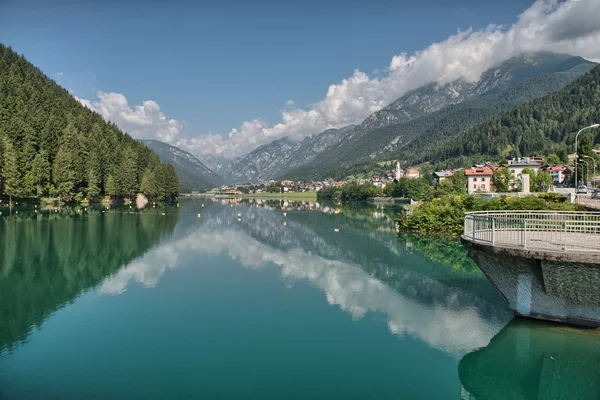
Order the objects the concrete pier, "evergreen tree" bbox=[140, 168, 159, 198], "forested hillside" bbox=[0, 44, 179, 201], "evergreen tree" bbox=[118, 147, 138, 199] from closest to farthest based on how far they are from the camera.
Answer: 1. the concrete pier
2. "forested hillside" bbox=[0, 44, 179, 201]
3. "evergreen tree" bbox=[118, 147, 138, 199]
4. "evergreen tree" bbox=[140, 168, 159, 198]

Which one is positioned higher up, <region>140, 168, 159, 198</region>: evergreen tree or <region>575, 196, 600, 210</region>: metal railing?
<region>140, 168, 159, 198</region>: evergreen tree

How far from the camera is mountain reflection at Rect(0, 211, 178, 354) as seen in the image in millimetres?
20027

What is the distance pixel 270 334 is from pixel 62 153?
89.7 meters

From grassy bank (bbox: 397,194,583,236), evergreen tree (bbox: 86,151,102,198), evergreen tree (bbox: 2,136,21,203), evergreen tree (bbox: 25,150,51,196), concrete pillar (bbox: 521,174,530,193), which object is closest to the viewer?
grassy bank (bbox: 397,194,583,236)

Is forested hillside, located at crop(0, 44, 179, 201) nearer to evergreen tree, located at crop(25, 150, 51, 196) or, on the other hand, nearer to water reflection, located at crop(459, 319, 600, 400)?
evergreen tree, located at crop(25, 150, 51, 196)

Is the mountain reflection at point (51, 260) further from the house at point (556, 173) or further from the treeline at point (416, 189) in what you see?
the house at point (556, 173)

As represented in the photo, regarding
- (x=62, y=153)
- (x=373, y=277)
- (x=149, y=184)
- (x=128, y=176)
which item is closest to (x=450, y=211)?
(x=373, y=277)

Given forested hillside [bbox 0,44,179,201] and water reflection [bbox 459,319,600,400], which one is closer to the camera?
water reflection [bbox 459,319,600,400]

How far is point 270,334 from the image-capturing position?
17.9 meters

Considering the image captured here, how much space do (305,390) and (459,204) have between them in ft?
145

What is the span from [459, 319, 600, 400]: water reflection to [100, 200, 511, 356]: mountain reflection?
3.30ft

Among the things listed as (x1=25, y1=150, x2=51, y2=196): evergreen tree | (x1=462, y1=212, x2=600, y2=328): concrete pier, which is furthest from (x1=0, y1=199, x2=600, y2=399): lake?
(x1=25, y1=150, x2=51, y2=196): evergreen tree

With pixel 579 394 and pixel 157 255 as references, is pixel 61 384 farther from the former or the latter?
pixel 157 255

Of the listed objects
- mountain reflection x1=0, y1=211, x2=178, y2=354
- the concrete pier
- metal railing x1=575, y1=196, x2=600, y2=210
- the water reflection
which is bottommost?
the water reflection
